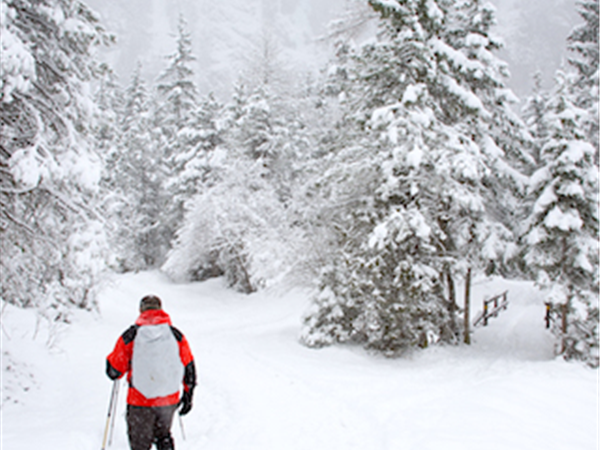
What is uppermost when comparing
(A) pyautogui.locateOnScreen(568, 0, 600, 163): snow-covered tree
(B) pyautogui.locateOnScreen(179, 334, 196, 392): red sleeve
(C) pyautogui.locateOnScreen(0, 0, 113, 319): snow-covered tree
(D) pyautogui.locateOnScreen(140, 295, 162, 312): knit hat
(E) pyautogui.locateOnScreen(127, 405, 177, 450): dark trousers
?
(A) pyautogui.locateOnScreen(568, 0, 600, 163): snow-covered tree

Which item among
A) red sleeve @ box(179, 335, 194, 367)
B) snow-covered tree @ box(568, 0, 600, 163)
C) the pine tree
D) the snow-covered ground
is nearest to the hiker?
red sleeve @ box(179, 335, 194, 367)

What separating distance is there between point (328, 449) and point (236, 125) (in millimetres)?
25328

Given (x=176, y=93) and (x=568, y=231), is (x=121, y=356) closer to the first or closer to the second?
(x=568, y=231)

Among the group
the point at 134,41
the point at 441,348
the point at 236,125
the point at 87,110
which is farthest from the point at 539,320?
the point at 134,41

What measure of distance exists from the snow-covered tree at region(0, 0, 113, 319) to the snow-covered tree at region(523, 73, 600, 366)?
12225 millimetres

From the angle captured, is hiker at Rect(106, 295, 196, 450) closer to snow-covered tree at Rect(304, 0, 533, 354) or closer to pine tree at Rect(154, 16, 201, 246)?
snow-covered tree at Rect(304, 0, 533, 354)

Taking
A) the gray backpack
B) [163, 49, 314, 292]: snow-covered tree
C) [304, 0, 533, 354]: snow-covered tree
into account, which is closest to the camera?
the gray backpack

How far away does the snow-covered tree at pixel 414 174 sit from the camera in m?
12.5

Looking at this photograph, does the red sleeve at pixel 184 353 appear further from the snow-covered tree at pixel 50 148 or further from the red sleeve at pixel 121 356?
the snow-covered tree at pixel 50 148

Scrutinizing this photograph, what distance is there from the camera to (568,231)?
42.2ft

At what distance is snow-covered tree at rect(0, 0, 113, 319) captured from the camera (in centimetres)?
724

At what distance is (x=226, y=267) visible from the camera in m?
29.3

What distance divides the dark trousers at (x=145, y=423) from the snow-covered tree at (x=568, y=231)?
Answer: 11906mm

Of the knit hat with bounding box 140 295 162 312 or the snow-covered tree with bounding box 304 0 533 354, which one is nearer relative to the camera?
the knit hat with bounding box 140 295 162 312
